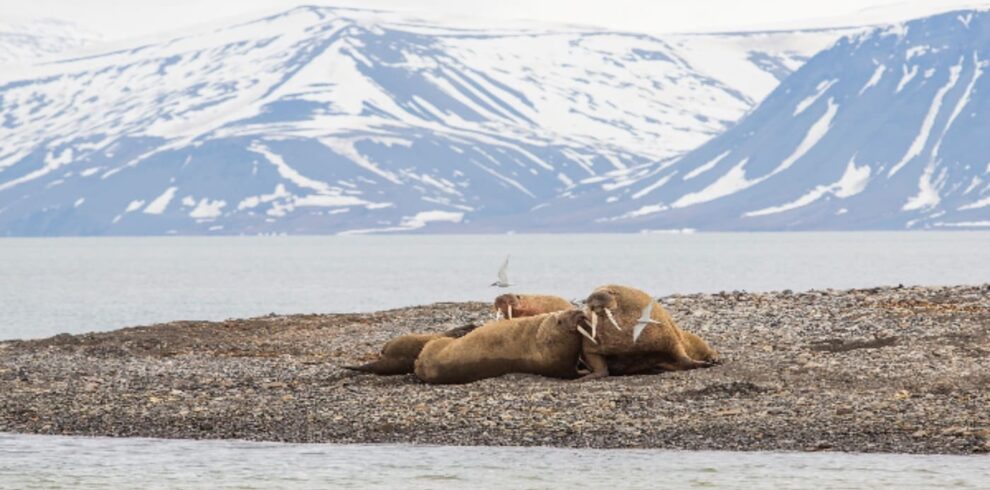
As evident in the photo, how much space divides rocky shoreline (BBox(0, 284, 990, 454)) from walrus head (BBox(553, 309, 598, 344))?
3.04ft

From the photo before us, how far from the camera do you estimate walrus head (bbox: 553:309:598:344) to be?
1229 inches

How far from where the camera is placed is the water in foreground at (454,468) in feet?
79.1

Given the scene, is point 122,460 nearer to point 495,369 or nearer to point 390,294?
point 495,369

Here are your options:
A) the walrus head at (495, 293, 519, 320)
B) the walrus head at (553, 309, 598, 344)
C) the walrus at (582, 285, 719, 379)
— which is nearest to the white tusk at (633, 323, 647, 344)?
the walrus at (582, 285, 719, 379)

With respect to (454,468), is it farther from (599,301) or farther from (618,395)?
(599,301)

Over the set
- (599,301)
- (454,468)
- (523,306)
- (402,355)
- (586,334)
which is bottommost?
(454,468)

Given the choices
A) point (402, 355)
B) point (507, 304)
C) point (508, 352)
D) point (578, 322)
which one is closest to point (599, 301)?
point (578, 322)

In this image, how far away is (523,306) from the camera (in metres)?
35.3

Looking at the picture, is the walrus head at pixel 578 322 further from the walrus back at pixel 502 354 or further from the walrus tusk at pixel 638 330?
the walrus tusk at pixel 638 330

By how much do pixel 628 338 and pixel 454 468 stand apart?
22.0 ft

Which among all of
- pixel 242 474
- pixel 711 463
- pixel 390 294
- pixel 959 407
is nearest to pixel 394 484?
pixel 242 474

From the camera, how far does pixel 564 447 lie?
27109mm

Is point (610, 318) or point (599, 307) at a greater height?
point (599, 307)

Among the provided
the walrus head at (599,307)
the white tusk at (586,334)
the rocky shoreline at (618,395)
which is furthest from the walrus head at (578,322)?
the rocky shoreline at (618,395)
